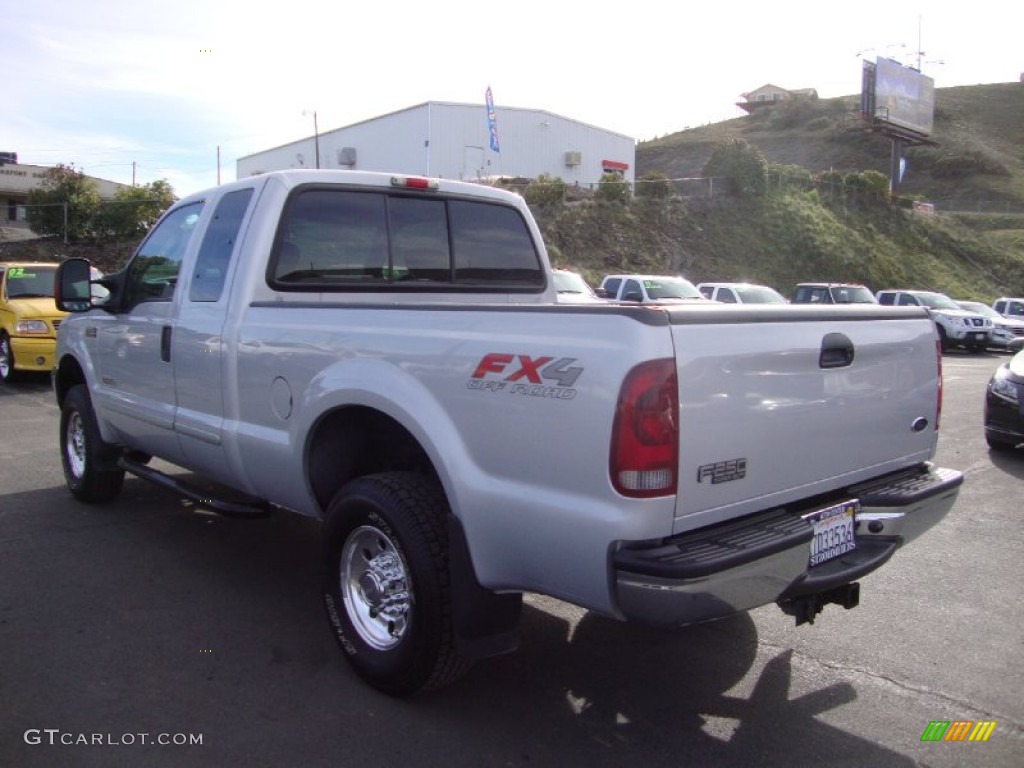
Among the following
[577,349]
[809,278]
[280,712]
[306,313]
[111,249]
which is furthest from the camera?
[809,278]

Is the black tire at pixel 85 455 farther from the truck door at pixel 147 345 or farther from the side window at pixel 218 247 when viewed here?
the side window at pixel 218 247

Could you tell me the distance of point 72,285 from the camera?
221 inches

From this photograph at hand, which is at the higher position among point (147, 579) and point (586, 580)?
point (586, 580)

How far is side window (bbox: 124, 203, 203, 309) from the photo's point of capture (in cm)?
491

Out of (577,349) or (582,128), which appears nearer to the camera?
(577,349)

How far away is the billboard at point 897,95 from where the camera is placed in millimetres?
45469

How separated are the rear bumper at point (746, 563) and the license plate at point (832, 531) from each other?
0.11ft

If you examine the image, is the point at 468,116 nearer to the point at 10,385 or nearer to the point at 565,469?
the point at 10,385

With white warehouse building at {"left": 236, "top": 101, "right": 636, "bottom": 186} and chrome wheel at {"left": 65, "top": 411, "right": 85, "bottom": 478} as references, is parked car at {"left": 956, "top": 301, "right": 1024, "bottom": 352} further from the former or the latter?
white warehouse building at {"left": 236, "top": 101, "right": 636, "bottom": 186}

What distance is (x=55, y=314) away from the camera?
12.0m

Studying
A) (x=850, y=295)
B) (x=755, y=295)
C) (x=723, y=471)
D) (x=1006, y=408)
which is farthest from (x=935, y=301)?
(x=723, y=471)

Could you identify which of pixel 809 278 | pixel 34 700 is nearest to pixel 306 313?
pixel 34 700

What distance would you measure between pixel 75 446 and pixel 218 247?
271 cm

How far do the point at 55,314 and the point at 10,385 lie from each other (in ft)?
4.38
